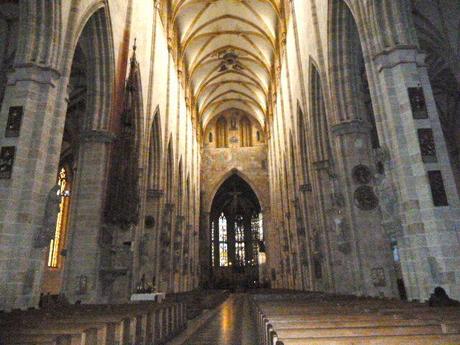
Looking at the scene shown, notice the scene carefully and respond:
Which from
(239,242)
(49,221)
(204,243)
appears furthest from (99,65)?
(239,242)

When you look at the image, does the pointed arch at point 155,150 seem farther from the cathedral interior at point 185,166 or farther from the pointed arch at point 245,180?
the pointed arch at point 245,180

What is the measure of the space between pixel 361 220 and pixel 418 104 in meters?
4.20

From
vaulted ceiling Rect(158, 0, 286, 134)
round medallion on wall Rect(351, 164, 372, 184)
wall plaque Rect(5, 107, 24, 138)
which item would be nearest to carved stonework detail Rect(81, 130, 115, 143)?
wall plaque Rect(5, 107, 24, 138)

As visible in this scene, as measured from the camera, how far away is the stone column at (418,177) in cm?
675

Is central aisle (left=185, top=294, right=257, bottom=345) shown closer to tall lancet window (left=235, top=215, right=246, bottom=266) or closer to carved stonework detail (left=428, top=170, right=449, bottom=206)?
carved stonework detail (left=428, top=170, right=449, bottom=206)

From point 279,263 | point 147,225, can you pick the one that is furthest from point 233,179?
point 147,225

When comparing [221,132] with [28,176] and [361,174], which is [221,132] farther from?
[28,176]

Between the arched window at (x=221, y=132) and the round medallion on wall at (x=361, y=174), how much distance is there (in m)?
25.9

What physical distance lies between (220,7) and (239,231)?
91.7 feet

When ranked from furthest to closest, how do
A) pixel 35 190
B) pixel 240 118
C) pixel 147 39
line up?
pixel 240 118 < pixel 147 39 < pixel 35 190

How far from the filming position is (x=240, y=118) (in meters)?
37.3

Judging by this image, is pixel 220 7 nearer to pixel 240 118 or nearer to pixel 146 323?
pixel 240 118

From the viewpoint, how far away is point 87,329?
11.2 feet

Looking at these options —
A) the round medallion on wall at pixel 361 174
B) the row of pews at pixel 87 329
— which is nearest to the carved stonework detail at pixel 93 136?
the row of pews at pixel 87 329
